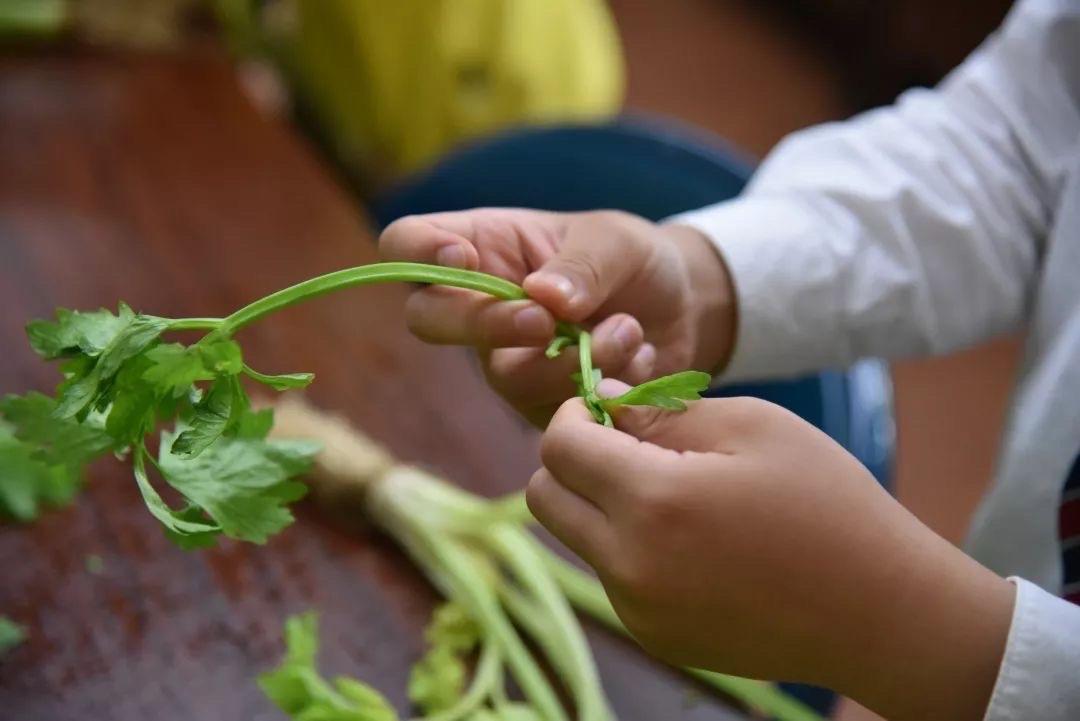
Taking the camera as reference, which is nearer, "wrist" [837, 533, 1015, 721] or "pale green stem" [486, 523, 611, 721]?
"wrist" [837, 533, 1015, 721]

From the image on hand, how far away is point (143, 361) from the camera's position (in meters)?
0.37

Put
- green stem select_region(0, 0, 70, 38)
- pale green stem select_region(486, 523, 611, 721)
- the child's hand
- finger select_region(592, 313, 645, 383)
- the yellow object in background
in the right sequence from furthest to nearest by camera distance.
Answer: the yellow object in background
green stem select_region(0, 0, 70, 38)
pale green stem select_region(486, 523, 611, 721)
finger select_region(592, 313, 645, 383)
the child's hand

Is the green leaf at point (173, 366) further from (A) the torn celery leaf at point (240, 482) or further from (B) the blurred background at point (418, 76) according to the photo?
(B) the blurred background at point (418, 76)

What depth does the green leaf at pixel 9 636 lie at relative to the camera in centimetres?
52

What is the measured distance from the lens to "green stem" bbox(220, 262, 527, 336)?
382 mm

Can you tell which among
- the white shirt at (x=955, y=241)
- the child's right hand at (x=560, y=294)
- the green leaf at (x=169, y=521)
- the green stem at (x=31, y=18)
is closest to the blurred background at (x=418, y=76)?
the green stem at (x=31, y=18)

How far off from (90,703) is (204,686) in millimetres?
54

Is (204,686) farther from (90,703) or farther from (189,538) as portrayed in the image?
(189,538)

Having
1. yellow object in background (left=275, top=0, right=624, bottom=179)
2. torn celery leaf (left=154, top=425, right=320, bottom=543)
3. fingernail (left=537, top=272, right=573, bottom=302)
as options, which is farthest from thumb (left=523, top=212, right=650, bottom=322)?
yellow object in background (left=275, top=0, right=624, bottom=179)

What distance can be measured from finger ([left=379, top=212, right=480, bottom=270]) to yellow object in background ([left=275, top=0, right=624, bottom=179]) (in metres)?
0.65

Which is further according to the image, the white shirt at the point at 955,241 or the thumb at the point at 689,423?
the white shirt at the point at 955,241

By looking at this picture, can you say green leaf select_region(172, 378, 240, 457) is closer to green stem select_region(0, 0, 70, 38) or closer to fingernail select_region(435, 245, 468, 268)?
fingernail select_region(435, 245, 468, 268)

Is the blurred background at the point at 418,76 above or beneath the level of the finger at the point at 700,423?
beneath

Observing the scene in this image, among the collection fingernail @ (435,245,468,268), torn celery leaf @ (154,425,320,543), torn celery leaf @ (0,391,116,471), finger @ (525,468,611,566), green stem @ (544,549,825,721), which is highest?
fingernail @ (435,245,468,268)
